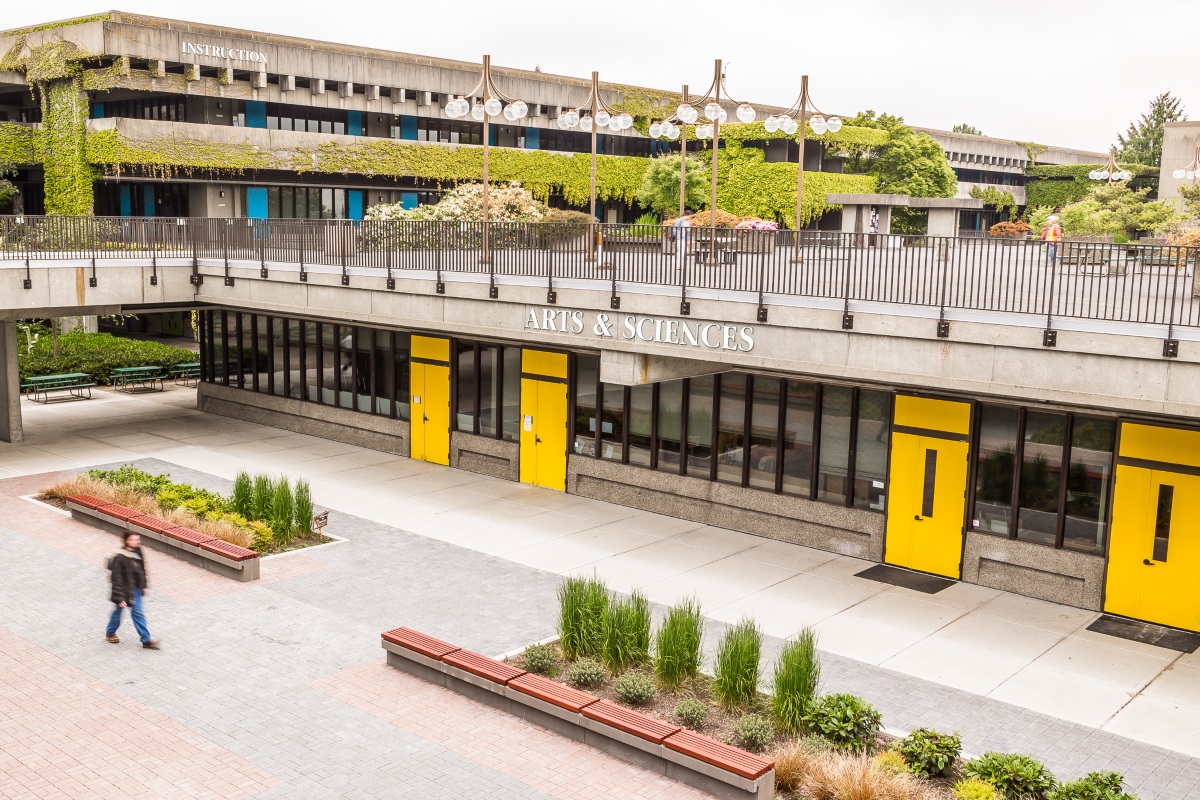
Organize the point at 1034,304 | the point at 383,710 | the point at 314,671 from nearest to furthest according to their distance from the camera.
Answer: the point at 383,710
the point at 314,671
the point at 1034,304

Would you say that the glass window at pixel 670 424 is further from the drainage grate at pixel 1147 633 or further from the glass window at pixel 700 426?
the drainage grate at pixel 1147 633

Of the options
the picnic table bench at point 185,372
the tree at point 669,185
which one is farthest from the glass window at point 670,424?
the tree at point 669,185

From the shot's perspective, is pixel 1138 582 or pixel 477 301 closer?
pixel 1138 582

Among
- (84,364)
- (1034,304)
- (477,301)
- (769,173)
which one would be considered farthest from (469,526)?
(769,173)

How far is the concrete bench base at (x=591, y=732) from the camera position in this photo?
31.6 ft

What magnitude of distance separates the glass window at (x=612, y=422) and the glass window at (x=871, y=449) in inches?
195

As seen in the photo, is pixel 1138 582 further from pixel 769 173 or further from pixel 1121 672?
pixel 769 173

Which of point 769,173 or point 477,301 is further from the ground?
point 769,173

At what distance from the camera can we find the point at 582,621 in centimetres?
1248

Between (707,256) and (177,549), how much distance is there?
31.1 feet

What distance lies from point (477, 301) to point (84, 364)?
19.2 m

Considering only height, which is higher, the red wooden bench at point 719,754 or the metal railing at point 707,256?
the metal railing at point 707,256

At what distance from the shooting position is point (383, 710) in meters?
11.5

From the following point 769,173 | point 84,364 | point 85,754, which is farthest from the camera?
point 769,173
